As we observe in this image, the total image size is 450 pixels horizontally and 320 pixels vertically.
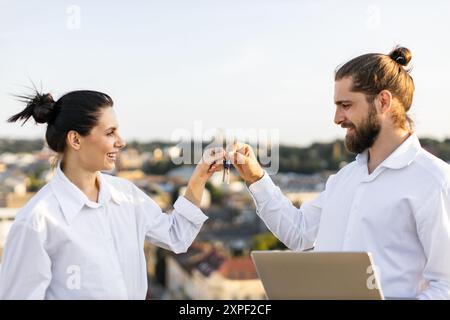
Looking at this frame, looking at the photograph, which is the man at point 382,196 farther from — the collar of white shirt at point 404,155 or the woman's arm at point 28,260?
the woman's arm at point 28,260

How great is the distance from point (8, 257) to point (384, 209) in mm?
893

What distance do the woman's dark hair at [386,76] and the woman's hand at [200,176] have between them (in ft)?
1.28

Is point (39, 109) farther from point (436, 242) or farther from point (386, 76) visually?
point (436, 242)

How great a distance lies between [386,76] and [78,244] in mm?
895

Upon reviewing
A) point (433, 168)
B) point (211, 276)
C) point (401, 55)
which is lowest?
point (211, 276)

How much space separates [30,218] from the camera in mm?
1735

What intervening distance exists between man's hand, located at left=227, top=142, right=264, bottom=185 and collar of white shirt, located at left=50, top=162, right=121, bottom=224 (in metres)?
0.40

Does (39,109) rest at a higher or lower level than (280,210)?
higher

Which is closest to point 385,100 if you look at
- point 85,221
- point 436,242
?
point 436,242

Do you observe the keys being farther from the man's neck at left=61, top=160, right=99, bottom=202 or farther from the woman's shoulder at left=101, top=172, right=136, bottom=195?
the man's neck at left=61, top=160, right=99, bottom=202

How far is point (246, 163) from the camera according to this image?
2.25 m

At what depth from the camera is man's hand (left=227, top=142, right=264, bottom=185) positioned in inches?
87.2
